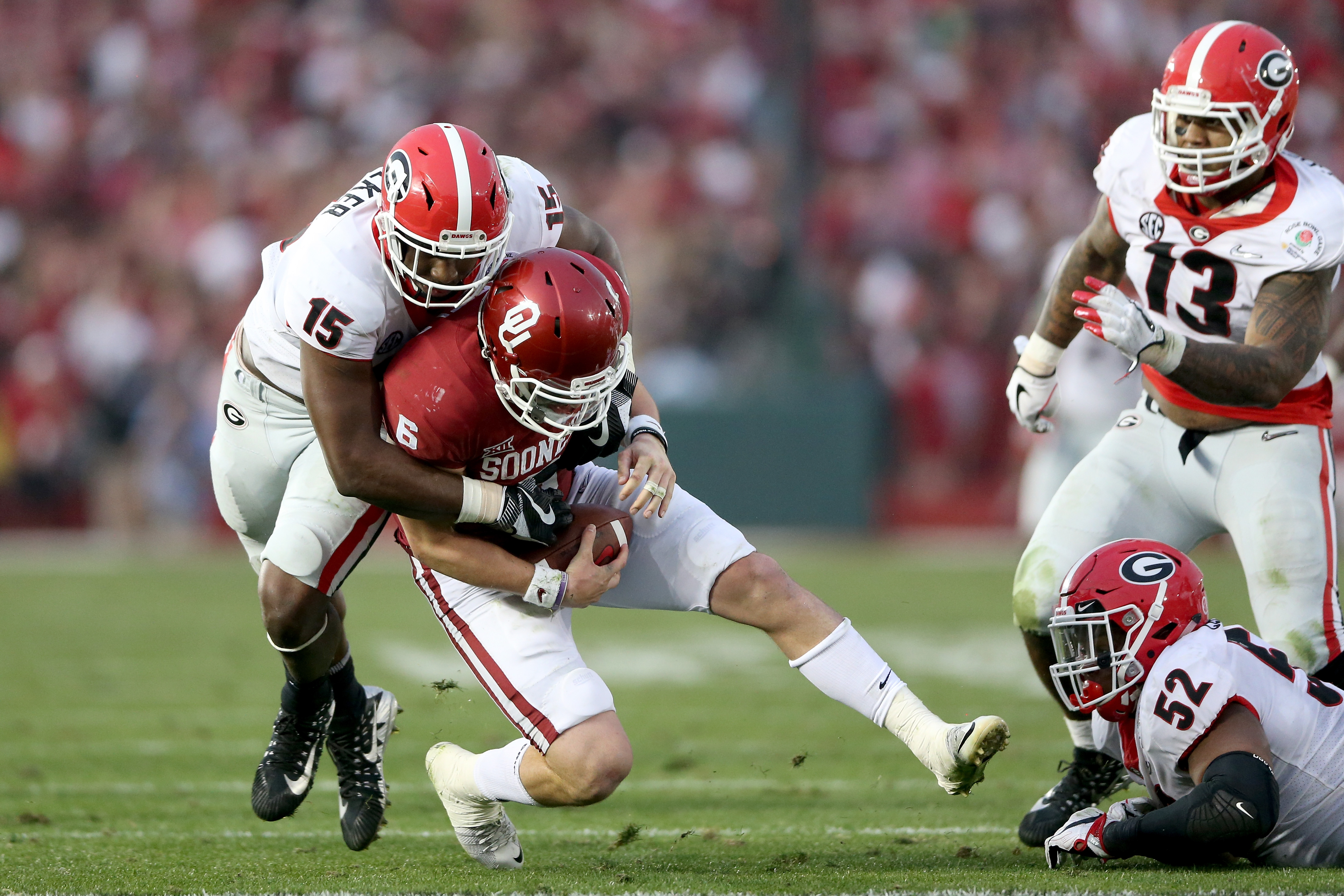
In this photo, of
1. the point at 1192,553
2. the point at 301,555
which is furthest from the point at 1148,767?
the point at 1192,553

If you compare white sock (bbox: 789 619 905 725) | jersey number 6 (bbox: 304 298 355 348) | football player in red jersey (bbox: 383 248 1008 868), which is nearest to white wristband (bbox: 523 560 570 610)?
football player in red jersey (bbox: 383 248 1008 868)

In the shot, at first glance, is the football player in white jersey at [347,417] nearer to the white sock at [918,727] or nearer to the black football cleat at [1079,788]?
the white sock at [918,727]

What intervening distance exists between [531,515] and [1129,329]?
4.48 feet

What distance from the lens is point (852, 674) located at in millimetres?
3451

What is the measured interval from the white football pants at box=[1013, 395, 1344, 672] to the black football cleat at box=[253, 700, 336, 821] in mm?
1854

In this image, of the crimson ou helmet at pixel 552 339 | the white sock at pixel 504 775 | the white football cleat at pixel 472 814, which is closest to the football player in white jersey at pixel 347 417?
the crimson ou helmet at pixel 552 339

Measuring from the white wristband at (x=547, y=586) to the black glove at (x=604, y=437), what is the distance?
30 cm

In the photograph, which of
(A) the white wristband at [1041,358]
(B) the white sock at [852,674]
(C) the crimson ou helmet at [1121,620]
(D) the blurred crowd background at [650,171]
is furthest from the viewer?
(D) the blurred crowd background at [650,171]

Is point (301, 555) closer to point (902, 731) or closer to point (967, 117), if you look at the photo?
point (902, 731)

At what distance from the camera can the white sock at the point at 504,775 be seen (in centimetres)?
341

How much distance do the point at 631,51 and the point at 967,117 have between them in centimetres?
297

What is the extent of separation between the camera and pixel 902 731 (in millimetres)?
3396

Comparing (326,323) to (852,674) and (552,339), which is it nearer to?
(552,339)

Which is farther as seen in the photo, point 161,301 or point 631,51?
point 631,51
